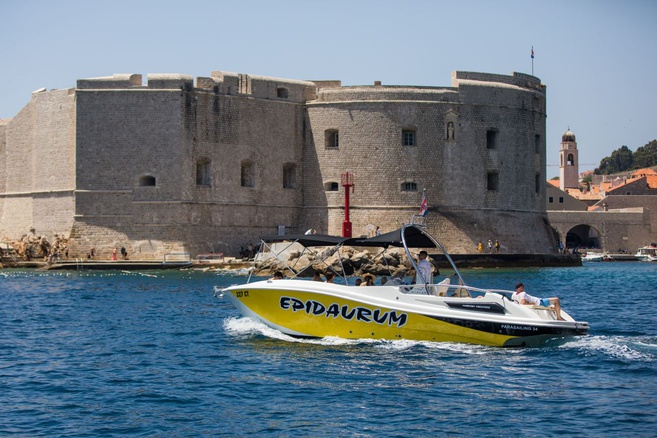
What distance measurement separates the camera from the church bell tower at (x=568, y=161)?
76.9 metres

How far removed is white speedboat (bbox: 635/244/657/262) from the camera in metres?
59.4

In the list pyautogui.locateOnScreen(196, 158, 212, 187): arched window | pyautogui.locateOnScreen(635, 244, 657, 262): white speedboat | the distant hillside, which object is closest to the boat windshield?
pyautogui.locateOnScreen(196, 158, 212, 187): arched window

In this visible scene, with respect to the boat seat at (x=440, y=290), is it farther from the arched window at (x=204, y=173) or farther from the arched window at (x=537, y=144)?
the arched window at (x=537, y=144)

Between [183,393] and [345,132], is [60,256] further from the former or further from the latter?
[183,393]

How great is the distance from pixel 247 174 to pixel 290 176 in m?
2.32

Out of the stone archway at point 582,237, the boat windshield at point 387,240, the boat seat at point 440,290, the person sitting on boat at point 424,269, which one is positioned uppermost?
the stone archway at point 582,237

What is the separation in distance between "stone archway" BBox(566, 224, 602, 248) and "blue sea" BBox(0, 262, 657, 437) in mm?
46567

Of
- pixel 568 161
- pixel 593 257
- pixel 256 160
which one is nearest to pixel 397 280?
pixel 256 160

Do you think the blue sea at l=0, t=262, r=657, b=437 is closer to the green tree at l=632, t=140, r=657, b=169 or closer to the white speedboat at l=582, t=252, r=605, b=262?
the white speedboat at l=582, t=252, r=605, b=262

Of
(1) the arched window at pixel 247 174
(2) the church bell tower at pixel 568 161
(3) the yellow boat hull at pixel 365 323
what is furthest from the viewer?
(2) the church bell tower at pixel 568 161

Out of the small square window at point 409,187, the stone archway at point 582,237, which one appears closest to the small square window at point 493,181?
the small square window at point 409,187

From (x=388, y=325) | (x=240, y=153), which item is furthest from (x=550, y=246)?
(x=388, y=325)

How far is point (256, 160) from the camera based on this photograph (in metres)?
40.1

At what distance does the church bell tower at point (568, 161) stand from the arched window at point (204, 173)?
43882mm
